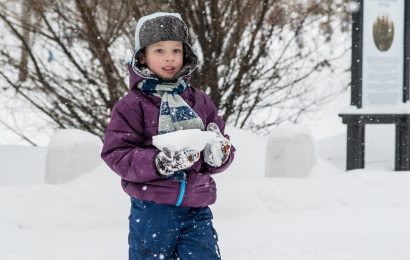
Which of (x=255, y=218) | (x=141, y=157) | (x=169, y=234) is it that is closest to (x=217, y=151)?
(x=141, y=157)

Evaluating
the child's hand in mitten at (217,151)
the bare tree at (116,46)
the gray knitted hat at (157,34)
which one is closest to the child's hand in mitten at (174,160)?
the child's hand in mitten at (217,151)

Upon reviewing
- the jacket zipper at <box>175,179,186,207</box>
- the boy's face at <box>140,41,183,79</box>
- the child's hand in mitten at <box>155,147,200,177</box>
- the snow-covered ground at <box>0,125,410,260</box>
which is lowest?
the snow-covered ground at <box>0,125,410,260</box>

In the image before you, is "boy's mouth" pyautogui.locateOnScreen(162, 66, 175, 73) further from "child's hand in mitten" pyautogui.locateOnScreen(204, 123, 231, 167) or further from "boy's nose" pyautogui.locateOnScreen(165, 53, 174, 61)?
"child's hand in mitten" pyautogui.locateOnScreen(204, 123, 231, 167)

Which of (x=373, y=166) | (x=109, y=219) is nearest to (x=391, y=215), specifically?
(x=109, y=219)

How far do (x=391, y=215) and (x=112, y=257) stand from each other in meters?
2.37

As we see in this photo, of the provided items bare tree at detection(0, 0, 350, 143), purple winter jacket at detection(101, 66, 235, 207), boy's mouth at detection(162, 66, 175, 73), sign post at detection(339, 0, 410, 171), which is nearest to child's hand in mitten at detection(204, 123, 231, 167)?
purple winter jacket at detection(101, 66, 235, 207)

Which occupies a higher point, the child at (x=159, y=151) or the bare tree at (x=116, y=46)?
the bare tree at (x=116, y=46)

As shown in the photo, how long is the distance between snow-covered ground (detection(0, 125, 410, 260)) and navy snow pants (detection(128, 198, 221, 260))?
1.27 meters

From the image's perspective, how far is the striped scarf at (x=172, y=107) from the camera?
2.59 metres

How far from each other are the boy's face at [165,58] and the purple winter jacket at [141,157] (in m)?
0.10

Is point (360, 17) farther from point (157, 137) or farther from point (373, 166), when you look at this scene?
point (157, 137)

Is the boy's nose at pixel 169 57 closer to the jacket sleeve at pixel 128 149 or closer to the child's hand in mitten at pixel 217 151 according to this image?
the jacket sleeve at pixel 128 149

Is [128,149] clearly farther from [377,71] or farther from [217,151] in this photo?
[377,71]

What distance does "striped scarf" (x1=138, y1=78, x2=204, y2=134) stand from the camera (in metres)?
2.59
